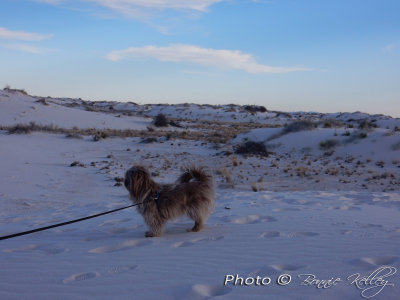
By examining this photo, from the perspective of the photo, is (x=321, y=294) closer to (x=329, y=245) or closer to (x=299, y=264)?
(x=299, y=264)

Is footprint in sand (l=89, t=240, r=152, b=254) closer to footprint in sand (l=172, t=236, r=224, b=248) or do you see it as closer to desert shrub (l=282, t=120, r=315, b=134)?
footprint in sand (l=172, t=236, r=224, b=248)

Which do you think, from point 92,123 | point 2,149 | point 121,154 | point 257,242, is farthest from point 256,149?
point 92,123

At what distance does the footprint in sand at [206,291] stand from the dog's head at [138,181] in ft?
7.58

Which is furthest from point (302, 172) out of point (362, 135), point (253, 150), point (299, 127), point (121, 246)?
point (299, 127)

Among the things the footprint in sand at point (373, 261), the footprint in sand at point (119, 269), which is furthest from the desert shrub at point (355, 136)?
the footprint in sand at point (119, 269)

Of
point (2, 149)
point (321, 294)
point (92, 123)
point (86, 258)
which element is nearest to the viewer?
point (321, 294)

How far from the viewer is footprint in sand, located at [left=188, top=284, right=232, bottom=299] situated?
9.99ft

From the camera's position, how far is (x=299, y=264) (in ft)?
12.4

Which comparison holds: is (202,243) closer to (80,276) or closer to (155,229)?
(155,229)

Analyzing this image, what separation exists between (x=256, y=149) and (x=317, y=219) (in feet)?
44.9

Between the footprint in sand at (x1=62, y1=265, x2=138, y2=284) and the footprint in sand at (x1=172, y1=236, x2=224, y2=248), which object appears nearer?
the footprint in sand at (x1=62, y1=265, x2=138, y2=284)

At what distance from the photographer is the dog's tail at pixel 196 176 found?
5.61 metres

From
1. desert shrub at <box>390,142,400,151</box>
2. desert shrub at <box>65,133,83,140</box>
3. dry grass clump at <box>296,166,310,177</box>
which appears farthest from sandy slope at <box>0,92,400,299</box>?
desert shrub at <box>65,133,83,140</box>
